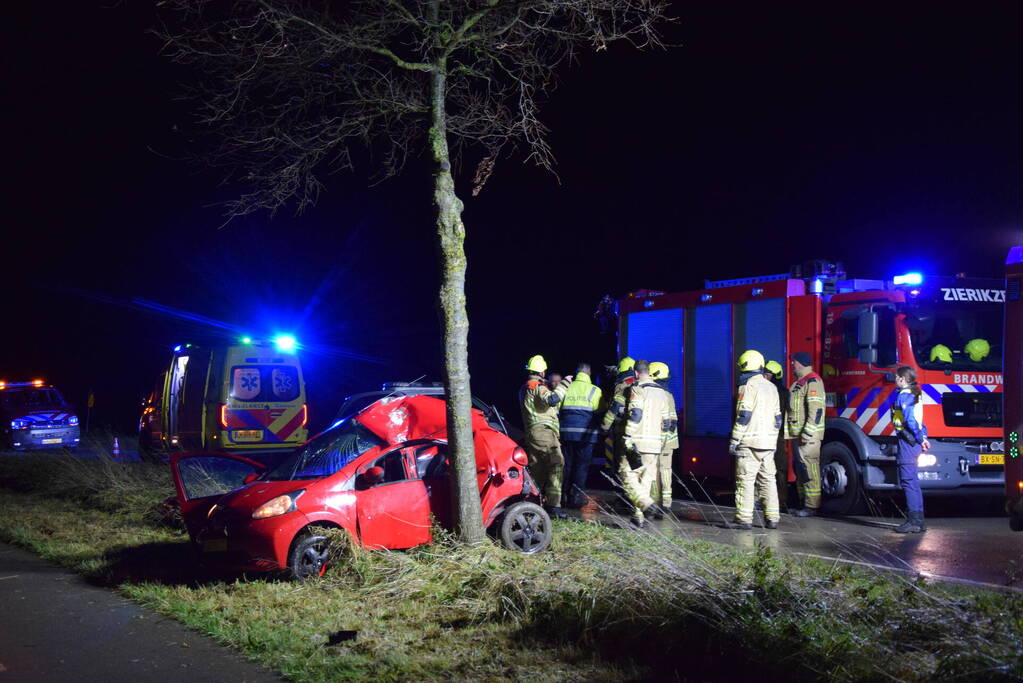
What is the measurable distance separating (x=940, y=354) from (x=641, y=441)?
133 inches

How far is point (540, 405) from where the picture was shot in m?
11.3

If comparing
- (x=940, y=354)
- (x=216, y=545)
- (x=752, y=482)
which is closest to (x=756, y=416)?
(x=752, y=482)

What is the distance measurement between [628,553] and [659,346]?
829 cm

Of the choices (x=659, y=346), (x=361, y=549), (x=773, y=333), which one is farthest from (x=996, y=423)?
(x=361, y=549)

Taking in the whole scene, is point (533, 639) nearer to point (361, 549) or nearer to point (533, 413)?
point (361, 549)

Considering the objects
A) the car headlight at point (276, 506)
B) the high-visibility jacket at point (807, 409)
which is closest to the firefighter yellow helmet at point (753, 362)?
the high-visibility jacket at point (807, 409)

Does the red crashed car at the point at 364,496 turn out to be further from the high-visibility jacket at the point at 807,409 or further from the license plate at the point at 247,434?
the license plate at the point at 247,434

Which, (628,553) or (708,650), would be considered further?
(628,553)

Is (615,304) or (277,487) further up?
(615,304)

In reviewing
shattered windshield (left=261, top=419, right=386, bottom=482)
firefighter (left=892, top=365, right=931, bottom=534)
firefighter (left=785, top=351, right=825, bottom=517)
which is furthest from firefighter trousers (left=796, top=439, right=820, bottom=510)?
shattered windshield (left=261, top=419, right=386, bottom=482)

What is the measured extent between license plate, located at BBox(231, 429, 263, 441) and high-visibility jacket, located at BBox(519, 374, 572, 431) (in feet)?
16.8

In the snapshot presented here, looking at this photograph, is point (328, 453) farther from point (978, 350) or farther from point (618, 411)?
point (978, 350)

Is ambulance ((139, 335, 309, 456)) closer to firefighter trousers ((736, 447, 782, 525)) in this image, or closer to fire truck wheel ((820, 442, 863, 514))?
firefighter trousers ((736, 447, 782, 525))

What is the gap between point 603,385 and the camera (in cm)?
1590
